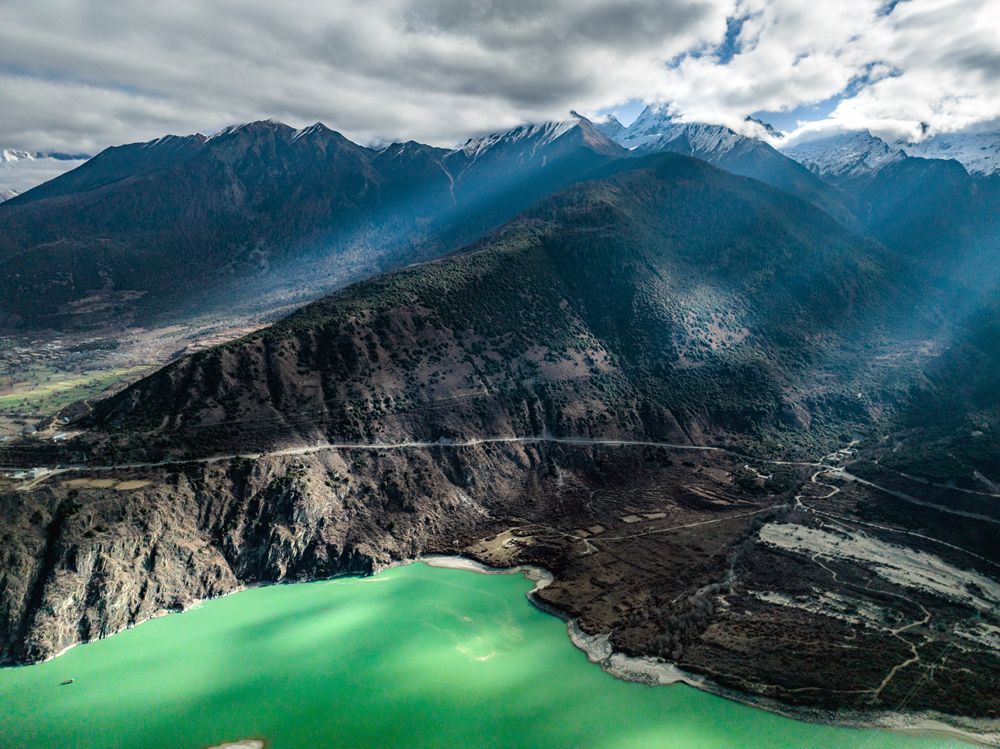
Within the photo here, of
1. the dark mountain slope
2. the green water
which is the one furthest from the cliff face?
the dark mountain slope

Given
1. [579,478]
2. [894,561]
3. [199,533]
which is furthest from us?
[579,478]

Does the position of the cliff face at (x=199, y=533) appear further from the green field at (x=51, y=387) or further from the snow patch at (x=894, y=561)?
the green field at (x=51, y=387)

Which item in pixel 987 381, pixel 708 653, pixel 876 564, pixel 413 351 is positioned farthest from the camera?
pixel 987 381

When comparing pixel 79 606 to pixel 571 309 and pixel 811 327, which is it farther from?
pixel 811 327

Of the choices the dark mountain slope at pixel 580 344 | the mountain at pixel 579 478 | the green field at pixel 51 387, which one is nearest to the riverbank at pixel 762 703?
the mountain at pixel 579 478

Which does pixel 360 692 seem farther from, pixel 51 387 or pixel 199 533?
pixel 51 387

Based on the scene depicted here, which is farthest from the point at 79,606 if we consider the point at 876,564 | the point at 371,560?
the point at 876,564

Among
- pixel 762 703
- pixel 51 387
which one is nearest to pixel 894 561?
pixel 762 703
